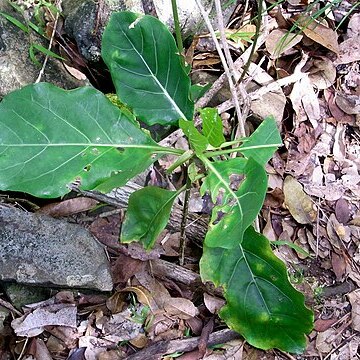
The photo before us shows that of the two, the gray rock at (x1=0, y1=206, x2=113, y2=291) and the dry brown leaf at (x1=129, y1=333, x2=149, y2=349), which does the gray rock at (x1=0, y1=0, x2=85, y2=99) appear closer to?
the gray rock at (x1=0, y1=206, x2=113, y2=291)

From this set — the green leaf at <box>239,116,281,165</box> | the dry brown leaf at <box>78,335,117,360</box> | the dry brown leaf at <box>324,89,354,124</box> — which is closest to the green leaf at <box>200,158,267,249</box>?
the green leaf at <box>239,116,281,165</box>

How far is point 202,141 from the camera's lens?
1.40 m

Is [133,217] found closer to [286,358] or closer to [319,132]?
[286,358]

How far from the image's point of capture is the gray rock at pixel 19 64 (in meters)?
2.06

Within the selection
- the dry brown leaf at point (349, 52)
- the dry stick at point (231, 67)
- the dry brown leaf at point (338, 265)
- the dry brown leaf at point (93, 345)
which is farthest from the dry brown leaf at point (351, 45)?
the dry brown leaf at point (93, 345)

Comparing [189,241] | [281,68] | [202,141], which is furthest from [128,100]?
[281,68]

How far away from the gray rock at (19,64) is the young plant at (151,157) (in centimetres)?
67

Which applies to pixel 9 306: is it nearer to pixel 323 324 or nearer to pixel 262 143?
pixel 262 143

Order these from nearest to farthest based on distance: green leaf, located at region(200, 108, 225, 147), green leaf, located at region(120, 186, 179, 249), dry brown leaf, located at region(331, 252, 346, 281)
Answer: green leaf, located at region(200, 108, 225, 147)
green leaf, located at region(120, 186, 179, 249)
dry brown leaf, located at region(331, 252, 346, 281)

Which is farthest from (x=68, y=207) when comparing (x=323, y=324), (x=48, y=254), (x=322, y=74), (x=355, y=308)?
(x=322, y=74)

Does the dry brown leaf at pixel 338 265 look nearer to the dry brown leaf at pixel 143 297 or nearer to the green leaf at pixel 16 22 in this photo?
the dry brown leaf at pixel 143 297

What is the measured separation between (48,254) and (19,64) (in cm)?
76

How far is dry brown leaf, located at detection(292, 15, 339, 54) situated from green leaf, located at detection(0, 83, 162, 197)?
1.19 meters

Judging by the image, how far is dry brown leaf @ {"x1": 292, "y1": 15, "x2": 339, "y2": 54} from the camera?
2.36m
